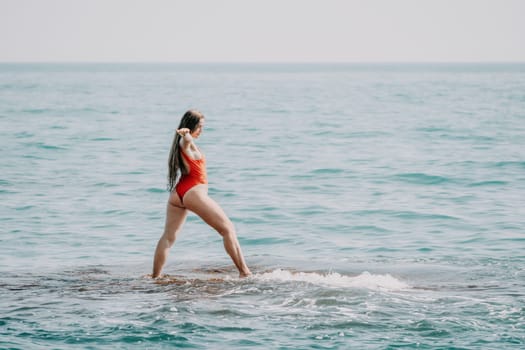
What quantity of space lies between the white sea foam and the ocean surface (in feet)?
0.16

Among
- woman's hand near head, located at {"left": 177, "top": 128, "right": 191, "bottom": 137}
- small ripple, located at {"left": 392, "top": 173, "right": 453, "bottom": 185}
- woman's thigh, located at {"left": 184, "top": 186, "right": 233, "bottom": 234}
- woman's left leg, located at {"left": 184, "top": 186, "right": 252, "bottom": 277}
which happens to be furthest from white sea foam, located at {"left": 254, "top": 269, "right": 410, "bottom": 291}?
small ripple, located at {"left": 392, "top": 173, "right": 453, "bottom": 185}

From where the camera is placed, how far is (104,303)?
32.4ft

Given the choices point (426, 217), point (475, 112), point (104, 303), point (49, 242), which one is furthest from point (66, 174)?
point (475, 112)

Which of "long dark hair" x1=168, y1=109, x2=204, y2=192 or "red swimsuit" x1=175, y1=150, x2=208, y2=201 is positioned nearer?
"long dark hair" x1=168, y1=109, x2=204, y2=192

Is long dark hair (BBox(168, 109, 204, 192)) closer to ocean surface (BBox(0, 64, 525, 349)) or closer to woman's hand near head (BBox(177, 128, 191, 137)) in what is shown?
woman's hand near head (BBox(177, 128, 191, 137))

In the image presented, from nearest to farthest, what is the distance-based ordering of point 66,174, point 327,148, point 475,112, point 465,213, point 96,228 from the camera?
1. point 96,228
2. point 465,213
3. point 66,174
4. point 327,148
5. point 475,112

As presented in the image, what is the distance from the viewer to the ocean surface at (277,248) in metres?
8.85

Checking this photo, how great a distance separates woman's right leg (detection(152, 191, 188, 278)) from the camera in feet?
35.8

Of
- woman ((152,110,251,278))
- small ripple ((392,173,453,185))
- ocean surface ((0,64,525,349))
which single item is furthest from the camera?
small ripple ((392,173,453,185))

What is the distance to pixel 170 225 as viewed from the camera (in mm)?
11070

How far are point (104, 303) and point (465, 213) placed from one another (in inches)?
384

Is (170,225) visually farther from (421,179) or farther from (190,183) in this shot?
(421,179)

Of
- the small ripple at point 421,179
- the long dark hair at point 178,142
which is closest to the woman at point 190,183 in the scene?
the long dark hair at point 178,142

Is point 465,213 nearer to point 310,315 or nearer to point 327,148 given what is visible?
point 310,315
